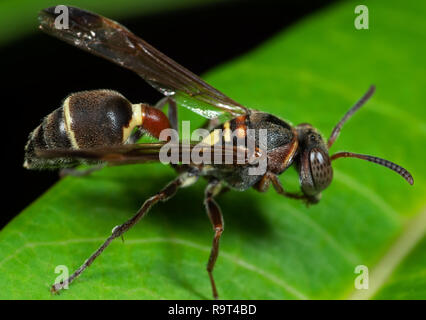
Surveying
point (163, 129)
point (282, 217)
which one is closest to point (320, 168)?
point (282, 217)

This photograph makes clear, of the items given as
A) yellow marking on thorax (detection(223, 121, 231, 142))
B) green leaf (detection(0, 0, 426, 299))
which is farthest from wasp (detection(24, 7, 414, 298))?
green leaf (detection(0, 0, 426, 299))

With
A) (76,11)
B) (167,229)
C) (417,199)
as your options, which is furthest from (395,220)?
(76,11)

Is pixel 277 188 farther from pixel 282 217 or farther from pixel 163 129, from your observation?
pixel 163 129

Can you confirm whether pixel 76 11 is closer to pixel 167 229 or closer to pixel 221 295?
pixel 167 229

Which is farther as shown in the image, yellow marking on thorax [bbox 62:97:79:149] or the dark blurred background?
the dark blurred background

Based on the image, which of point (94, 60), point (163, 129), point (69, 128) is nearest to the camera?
point (69, 128)

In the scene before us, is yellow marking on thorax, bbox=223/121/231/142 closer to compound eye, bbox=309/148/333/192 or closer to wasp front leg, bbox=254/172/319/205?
wasp front leg, bbox=254/172/319/205
